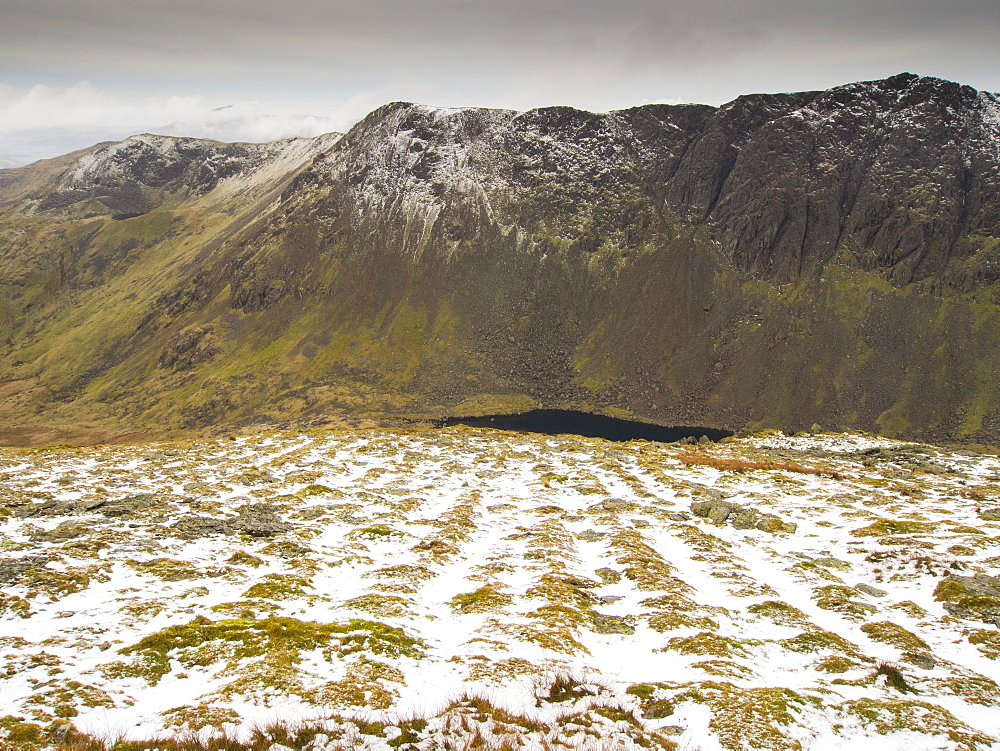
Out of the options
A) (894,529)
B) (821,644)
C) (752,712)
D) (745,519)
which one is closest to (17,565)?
(752,712)

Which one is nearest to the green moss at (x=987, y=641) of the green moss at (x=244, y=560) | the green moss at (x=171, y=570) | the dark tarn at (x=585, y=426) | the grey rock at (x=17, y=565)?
the green moss at (x=244, y=560)

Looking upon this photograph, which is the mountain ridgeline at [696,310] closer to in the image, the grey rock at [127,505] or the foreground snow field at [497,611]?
the foreground snow field at [497,611]

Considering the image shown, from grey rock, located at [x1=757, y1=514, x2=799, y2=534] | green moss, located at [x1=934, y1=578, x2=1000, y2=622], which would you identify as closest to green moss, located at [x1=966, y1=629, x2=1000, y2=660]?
green moss, located at [x1=934, y1=578, x2=1000, y2=622]

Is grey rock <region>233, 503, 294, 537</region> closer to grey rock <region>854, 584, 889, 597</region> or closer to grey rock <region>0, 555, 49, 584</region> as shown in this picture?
grey rock <region>0, 555, 49, 584</region>

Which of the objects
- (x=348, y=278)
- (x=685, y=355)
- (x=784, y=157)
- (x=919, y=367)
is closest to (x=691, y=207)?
(x=784, y=157)

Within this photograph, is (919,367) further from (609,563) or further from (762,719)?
(762,719)

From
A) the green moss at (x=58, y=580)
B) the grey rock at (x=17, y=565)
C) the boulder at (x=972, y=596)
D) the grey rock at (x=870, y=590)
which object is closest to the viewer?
the green moss at (x=58, y=580)

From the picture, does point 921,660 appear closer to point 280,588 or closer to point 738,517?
point 738,517

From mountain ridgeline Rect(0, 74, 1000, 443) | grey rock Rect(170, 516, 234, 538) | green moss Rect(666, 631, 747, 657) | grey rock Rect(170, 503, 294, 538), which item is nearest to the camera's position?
green moss Rect(666, 631, 747, 657)
